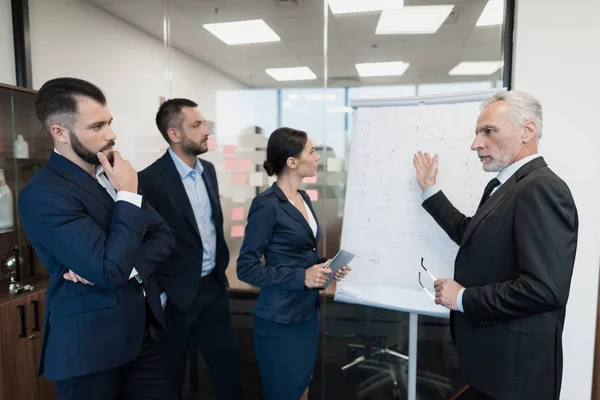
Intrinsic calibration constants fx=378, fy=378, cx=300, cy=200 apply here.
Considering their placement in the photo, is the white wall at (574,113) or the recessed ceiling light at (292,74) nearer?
the white wall at (574,113)

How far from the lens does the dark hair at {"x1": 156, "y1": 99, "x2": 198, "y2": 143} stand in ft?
7.00

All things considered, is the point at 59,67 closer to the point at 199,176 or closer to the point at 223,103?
the point at 223,103

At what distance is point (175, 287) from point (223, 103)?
1.68m

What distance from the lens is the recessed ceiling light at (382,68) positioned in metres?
2.80

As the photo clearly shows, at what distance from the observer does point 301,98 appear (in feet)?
9.63

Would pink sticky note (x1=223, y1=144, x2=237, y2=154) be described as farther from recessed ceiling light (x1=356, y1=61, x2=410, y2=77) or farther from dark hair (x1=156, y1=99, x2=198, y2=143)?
recessed ceiling light (x1=356, y1=61, x2=410, y2=77)

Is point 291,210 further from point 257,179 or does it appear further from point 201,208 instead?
point 257,179

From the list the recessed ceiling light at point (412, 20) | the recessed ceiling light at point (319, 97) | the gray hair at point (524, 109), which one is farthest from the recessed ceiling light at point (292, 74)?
the gray hair at point (524, 109)

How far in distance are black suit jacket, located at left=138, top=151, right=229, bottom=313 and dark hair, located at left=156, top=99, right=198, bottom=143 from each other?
229 millimetres

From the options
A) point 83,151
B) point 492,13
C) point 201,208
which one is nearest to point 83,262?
point 83,151

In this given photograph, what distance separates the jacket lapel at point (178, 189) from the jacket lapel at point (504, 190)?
4.35 ft

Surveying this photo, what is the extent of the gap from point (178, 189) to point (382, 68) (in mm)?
1771

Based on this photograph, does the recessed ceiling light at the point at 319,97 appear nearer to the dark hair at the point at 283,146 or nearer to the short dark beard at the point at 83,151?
the dark hair at the point at 283,146

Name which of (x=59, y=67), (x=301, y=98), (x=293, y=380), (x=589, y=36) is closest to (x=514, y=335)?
(x=293, y=380)
